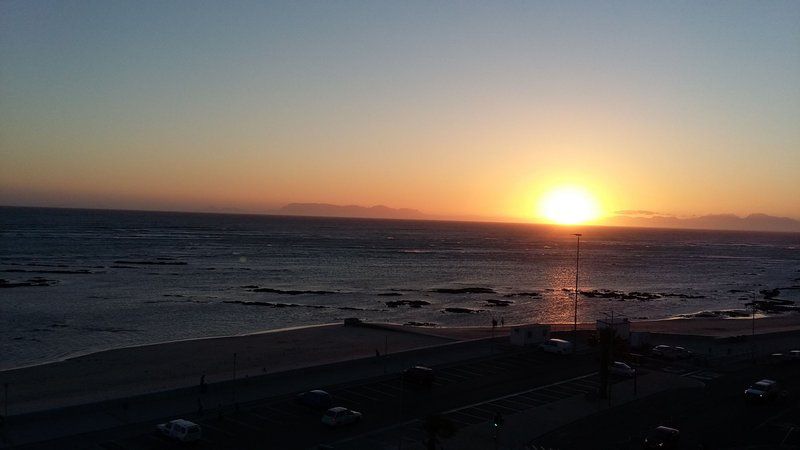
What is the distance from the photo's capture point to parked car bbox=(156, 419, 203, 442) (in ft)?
74.8

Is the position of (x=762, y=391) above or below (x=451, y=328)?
above

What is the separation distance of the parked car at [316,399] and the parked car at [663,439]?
12.7 m

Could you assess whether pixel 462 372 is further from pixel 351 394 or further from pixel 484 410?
pixel 351 394

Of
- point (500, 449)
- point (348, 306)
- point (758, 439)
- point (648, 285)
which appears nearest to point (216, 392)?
point (500, 449)

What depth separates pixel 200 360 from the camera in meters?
43.4

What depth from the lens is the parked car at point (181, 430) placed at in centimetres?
2281

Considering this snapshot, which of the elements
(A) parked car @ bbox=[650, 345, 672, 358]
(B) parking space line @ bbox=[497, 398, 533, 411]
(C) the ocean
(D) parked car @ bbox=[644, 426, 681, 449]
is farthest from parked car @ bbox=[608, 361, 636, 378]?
(C) the ocean

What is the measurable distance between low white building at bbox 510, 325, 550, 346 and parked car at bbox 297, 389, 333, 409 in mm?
17199

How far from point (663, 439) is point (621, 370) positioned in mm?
11694

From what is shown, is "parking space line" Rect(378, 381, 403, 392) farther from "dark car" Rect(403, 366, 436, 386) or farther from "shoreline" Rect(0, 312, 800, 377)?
"shoreline" Rect(0, 312, 800, 377)

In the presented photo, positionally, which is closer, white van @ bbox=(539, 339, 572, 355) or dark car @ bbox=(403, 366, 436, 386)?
dark car @ bbox=(403, 366, 436, 386)

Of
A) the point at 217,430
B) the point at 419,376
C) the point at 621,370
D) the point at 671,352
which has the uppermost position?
the point at 419,376

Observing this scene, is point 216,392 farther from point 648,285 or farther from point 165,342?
point 648,285

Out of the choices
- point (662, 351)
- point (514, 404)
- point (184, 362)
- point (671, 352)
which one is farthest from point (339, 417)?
point (671, 352)
